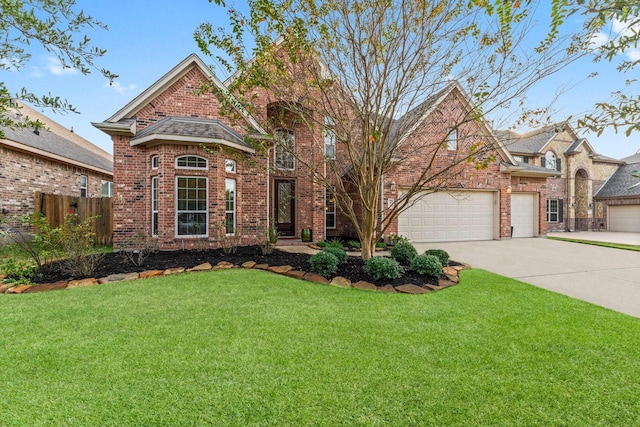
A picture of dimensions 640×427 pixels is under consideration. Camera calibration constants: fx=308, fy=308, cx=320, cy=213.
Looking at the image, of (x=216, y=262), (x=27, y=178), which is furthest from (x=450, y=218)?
(x=27, y=178)

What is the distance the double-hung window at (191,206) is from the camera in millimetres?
8922

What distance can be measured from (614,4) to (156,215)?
10.0 metres

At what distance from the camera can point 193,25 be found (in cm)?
610

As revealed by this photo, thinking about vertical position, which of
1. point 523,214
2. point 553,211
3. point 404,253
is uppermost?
point 553,211

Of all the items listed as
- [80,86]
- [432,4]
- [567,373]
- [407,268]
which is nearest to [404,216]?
[407,268]

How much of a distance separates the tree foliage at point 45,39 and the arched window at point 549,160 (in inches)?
932

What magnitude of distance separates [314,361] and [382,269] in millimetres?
3092

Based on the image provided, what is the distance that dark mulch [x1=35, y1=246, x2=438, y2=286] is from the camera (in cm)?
597

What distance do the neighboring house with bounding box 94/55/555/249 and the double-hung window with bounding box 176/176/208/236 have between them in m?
0.03

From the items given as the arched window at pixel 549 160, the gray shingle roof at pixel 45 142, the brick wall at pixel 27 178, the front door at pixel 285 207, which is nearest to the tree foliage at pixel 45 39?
the front door at pixel 285 207

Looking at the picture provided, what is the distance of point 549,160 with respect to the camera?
65.8 ft

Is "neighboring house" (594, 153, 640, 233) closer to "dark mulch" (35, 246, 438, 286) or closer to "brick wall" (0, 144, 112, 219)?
"dark mulch" (35, 246, 438, 286)

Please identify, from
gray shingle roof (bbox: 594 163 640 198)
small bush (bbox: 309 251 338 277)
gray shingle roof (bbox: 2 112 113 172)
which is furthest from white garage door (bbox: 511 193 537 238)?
gray shingle roof (bbox: 2 112 113 172)

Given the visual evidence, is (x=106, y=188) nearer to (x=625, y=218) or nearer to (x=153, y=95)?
(x=153, y=95)
